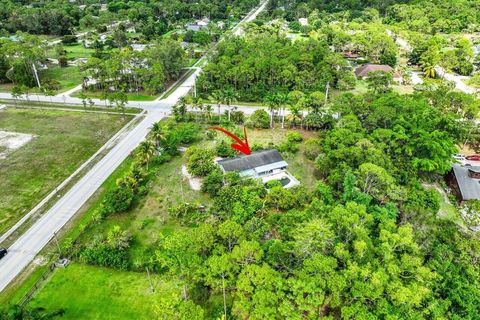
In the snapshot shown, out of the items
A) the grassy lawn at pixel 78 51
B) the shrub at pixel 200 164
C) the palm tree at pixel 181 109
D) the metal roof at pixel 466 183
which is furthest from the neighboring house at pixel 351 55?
the grassy lawn at pixel 78 51

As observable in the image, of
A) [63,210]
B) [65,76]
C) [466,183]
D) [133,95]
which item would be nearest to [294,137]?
[466,183]

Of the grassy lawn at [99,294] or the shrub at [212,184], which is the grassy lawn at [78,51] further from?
the grassy lawn at [99,294]

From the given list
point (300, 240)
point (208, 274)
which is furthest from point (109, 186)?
point (300, 240)

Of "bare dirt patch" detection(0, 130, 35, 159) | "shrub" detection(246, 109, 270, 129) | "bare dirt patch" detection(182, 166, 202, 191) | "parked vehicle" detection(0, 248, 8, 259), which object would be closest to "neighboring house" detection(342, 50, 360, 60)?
"shrub" detection(246, 109, 270, 129)

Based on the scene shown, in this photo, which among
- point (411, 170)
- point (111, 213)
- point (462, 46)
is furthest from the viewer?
point (462, 46)

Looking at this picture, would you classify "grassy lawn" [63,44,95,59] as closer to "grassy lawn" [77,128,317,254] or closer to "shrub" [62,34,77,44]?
"shrub" [62,34,77,44]

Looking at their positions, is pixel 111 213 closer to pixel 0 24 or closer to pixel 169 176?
pixel 169 176

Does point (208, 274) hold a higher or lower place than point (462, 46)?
lower

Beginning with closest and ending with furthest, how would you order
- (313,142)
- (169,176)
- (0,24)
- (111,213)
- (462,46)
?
(111,213) < (169,176) < (313,142) < (462,46) < (0,24)
